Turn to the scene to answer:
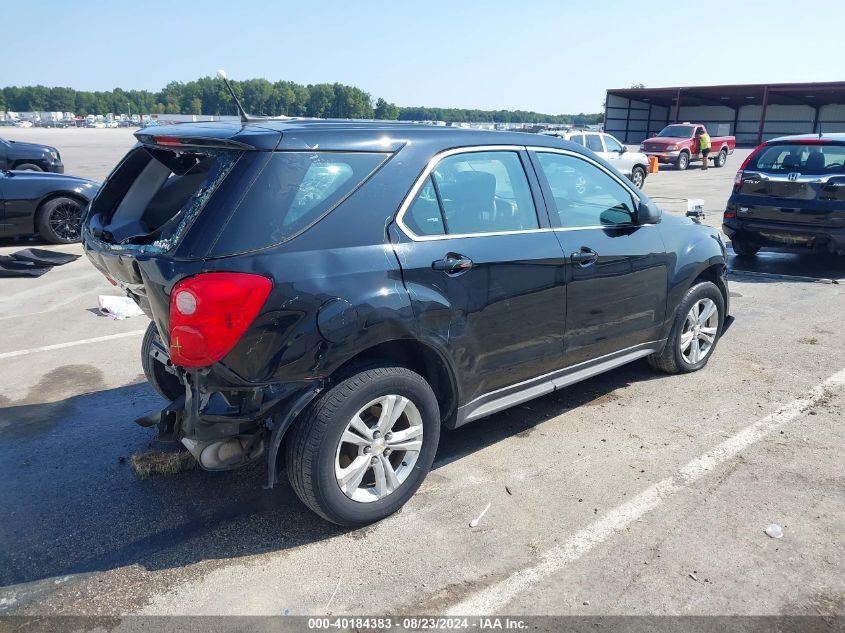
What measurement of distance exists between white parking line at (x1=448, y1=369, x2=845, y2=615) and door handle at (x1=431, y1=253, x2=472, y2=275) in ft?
4.60

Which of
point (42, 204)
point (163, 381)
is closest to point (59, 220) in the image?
point (42, 204)

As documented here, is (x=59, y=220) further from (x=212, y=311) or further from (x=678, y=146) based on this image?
(x=678, y=146)

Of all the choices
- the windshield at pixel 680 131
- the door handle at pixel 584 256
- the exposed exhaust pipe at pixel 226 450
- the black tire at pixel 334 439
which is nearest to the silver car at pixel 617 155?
the windshield at pixel 680 131

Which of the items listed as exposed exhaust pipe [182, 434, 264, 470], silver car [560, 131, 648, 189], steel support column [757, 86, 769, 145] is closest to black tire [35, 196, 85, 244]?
exposed exhaust pipe [182, 434, 264, 470]

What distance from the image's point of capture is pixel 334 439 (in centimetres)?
306

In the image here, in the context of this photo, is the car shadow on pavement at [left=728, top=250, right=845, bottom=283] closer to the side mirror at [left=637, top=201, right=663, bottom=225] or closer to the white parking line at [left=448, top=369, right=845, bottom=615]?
the white parking line at [left=448, top=369, right=845, bottom=615]

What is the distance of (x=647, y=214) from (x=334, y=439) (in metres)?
2.70

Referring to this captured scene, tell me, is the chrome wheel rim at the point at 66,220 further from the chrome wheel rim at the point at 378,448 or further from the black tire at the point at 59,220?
the chrome wheel rim at the point at 378,448

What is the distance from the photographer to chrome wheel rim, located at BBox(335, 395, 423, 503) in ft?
10.5

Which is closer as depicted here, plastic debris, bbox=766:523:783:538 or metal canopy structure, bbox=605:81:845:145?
plastic debris, bbox=766:523:783:538

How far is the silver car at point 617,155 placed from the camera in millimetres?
20522

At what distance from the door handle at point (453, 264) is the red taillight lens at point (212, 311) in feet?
2.90

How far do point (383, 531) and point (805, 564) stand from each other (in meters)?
1.91

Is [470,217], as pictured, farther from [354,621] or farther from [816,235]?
[816,235]
